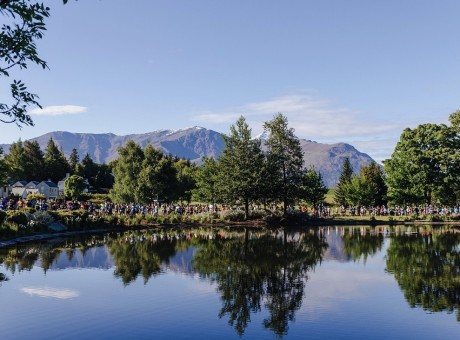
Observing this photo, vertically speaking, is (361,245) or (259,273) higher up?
(259,273)

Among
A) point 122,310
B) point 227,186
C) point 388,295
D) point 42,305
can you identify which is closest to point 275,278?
point 388,295

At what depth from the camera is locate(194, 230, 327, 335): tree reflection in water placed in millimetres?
15805

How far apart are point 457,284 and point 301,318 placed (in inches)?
378

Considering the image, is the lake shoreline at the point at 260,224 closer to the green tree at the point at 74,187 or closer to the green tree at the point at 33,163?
the green tree at the point at 74,187

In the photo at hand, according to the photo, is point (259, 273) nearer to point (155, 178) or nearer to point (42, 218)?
point (42, 218)

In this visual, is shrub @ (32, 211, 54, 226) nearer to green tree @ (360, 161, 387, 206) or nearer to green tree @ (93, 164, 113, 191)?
green tree @ (360, 161, 387, 206)

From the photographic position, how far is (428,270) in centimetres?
2397

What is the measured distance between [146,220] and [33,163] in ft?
258

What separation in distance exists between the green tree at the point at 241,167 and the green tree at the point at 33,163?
236 ft

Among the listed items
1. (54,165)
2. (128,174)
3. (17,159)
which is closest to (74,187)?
(128,174)

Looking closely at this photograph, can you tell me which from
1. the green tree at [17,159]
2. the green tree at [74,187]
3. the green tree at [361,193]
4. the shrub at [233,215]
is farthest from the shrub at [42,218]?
the green tree at [17,159]

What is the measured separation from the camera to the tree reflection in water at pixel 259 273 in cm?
1581

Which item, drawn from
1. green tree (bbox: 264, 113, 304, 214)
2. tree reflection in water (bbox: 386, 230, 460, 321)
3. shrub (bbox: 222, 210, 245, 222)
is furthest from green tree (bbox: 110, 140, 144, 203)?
tree reflection in water (bbox: 386, 230, 460, 321)

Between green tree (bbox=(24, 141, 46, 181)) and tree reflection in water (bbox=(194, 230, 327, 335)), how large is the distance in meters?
91.8
